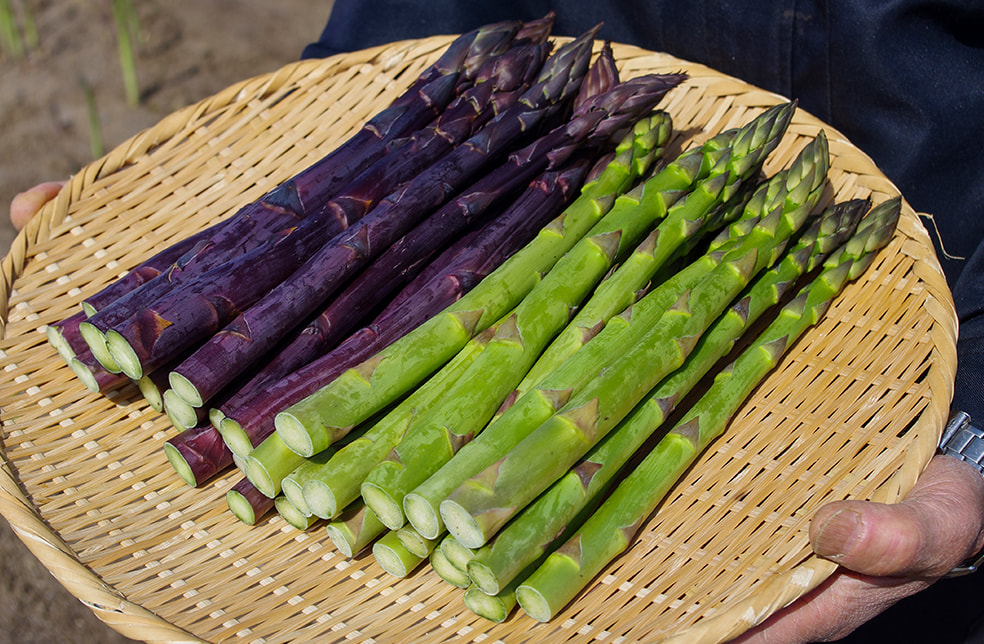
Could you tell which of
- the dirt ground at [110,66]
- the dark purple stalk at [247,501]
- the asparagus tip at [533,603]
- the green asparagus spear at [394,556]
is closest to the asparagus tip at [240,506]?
the dark purple stalk at [247,501]

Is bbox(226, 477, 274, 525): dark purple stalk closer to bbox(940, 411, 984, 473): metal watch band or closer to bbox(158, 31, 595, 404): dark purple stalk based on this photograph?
bbox(158, 31, 595, 404): dark purple stalk

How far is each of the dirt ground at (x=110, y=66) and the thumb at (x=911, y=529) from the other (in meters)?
5.24

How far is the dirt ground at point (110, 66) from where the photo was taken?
6074 mm

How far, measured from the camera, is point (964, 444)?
8.07 ft

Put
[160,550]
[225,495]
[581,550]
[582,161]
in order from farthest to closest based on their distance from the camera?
[582,161]
[225,495]
[160,550]
[581,550]

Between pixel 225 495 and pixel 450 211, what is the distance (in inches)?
47.3

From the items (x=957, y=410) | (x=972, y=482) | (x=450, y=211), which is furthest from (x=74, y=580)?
(x=957, y=410)

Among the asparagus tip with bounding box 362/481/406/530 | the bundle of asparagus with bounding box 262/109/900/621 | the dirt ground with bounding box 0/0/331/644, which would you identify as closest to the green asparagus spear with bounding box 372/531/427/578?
the bundle of asparagus with bounding box 262/109/900/621

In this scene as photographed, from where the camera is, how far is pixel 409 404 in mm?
2307

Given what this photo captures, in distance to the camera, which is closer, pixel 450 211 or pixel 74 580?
pixel 74 580

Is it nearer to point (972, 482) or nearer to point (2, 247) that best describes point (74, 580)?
point (972, 482)

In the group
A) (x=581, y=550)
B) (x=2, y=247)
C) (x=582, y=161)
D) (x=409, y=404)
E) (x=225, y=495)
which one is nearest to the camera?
(x=581, y=550)

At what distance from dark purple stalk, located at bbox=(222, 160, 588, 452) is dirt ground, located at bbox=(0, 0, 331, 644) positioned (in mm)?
3854

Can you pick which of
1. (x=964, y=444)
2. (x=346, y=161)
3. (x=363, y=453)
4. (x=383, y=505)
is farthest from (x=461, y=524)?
(x=964, y=444)
